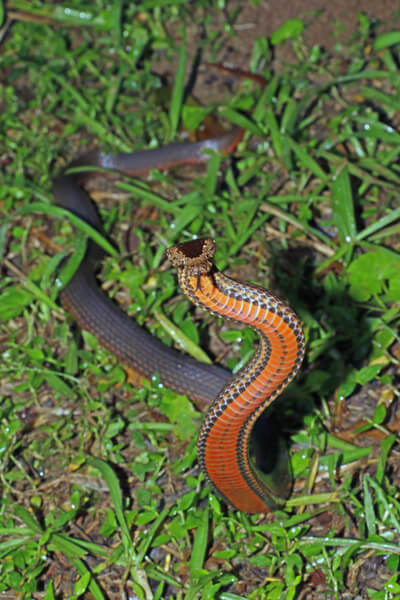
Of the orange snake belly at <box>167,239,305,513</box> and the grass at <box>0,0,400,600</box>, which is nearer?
the orange snake belly at <box>167,239,305,513</box>

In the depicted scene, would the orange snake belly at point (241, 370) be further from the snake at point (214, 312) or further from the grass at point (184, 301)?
the grass at point (184, 301)

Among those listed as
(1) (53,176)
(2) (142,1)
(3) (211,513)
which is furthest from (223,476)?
(2) (142,1)

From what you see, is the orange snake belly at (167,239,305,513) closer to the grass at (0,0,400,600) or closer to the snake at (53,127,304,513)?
the snake at (53,127,304,513)

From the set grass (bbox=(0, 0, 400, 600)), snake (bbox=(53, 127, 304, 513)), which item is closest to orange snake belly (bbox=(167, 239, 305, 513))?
snake (bbox=(53, 127, 304, 513))

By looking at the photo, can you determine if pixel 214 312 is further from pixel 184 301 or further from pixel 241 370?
pixel 184 301

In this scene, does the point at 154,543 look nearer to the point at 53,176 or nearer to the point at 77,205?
the point at 77,205

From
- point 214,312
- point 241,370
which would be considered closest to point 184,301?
point 241,370

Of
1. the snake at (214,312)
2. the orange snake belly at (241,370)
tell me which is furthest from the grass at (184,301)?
the orange snake belly at (241,370)
